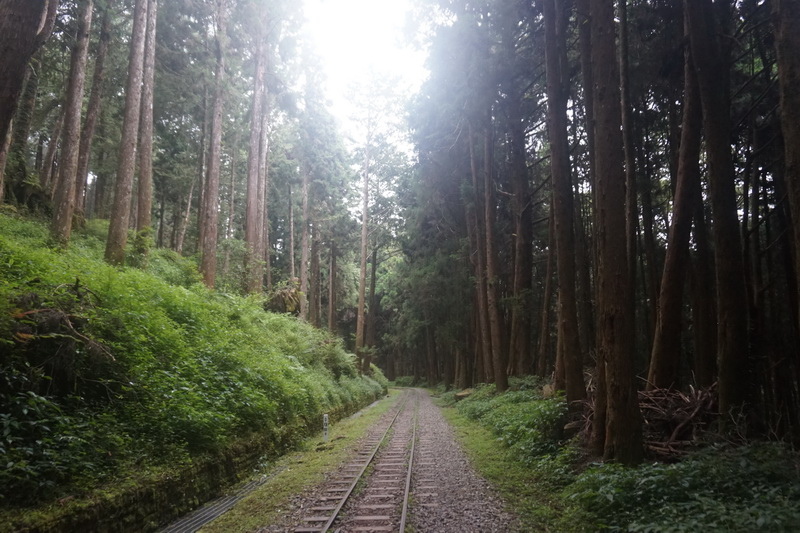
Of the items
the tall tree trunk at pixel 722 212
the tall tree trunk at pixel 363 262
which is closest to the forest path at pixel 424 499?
the tall tree trunk at pixel 722 212

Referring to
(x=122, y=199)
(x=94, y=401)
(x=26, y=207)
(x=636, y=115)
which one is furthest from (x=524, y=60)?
(x=26, y=207)

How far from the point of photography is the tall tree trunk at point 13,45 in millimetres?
5004

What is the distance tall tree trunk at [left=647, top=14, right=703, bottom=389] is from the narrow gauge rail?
5.34 meters

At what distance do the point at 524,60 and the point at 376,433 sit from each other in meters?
12.9

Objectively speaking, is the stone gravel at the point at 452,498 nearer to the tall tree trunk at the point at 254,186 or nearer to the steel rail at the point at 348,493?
the steel rail at the point at 348,493

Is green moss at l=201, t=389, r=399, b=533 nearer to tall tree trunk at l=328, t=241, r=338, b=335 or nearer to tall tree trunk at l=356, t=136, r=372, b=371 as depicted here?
tall tree trunk at l=356, t=136, r=372, b=371

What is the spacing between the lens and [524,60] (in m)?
15.2

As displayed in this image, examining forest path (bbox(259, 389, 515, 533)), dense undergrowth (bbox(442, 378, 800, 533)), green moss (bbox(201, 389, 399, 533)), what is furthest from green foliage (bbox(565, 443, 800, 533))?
green moss (bbox(201, 389, 399, 533))

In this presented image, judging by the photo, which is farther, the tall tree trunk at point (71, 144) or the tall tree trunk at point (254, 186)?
the tall tree trunk at point (254, 186)

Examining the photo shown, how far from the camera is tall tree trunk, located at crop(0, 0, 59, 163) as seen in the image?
500cm

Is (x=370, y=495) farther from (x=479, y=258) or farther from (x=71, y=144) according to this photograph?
(x=479, y=258)

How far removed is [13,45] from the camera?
5.05m

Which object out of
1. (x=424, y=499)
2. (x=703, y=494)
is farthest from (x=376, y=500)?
(x=703, y=494)

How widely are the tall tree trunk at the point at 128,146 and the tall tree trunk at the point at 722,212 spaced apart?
13.8 m
